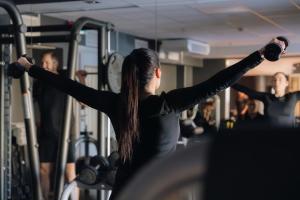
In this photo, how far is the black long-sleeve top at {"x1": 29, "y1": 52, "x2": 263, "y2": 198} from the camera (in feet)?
4.62

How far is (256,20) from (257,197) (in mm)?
5744

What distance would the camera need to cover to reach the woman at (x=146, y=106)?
1.42 metres

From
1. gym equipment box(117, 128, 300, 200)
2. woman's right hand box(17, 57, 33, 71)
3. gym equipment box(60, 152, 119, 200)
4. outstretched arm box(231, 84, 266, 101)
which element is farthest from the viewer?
outstretched arm box(231, 84, 266, 101)

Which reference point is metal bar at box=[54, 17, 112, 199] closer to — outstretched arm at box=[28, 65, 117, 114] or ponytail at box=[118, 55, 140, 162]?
outstretched arm at box=[28, 65, 117, 114]

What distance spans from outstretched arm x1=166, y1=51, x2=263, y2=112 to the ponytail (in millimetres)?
107

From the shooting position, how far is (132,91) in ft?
4.85

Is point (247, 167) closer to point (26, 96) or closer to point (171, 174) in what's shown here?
point (171, 174)

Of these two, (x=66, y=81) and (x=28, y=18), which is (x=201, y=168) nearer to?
(x=66, y=81)

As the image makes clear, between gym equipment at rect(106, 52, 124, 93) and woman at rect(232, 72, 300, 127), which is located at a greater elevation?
gym equipment at rect(106, 52, 124, 93)

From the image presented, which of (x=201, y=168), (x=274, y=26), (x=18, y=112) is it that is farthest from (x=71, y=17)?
(x=201, y=168)

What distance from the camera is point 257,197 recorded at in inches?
13.1

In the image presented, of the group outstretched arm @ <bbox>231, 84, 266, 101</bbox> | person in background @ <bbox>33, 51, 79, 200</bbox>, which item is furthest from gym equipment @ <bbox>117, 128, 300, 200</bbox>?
outstretched arm @ <bbox>231, 84, 266, 101</bbox>

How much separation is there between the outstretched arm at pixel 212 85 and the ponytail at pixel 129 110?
0.11 metres

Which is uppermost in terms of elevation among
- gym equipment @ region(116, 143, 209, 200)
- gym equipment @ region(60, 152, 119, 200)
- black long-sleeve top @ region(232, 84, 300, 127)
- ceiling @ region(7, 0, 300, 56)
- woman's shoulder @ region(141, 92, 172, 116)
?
ceiling @ region(7, 0, 300, 56)
